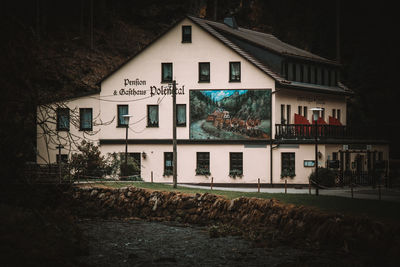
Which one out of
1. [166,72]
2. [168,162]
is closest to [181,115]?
[166,72]

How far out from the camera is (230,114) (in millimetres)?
44719

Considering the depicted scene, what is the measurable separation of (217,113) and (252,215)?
16991 mm

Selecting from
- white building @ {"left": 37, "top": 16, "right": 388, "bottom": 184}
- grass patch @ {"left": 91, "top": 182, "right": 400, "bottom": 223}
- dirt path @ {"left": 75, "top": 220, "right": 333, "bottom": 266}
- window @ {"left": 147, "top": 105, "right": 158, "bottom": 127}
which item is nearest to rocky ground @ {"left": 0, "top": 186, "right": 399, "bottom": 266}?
dirt path @ {"left": 75, "top": 220, "right": 333, "bottom": 266}

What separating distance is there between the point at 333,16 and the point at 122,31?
856 inches

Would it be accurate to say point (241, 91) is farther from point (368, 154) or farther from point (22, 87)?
point (22, 87)

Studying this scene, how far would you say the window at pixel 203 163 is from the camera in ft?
148

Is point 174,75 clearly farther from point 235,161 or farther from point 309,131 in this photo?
point 309,131

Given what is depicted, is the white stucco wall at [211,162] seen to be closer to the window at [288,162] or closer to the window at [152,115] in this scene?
the window at [288,162]

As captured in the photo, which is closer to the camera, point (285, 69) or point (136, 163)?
point (136, 163)

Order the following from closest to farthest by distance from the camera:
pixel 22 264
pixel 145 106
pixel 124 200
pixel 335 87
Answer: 1. pixel 22 264
2. pixel 124 200
3. pixel 145 106
4. pixel 335 87

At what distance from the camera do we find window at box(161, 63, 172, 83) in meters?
46.1

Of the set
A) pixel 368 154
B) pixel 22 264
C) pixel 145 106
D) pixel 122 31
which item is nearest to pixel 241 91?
pixel 145 106

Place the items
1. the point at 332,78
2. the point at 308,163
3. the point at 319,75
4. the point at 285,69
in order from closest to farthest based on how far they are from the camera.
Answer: the point at 308,163 < the point at 285,69 < the point at 319,75 < the point at 332,78

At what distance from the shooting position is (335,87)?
53312 millimetres
